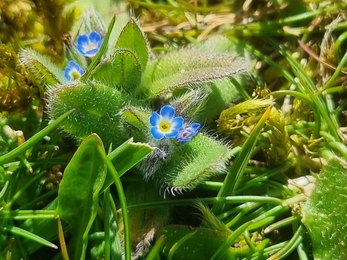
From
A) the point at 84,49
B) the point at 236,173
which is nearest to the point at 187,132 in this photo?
the point at 236,173

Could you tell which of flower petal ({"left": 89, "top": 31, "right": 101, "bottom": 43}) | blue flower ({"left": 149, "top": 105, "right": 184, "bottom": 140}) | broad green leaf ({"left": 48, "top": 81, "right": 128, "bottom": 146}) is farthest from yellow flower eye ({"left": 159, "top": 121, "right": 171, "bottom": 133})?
flower petal ({"left": 89, "top": 31, "right": 101, "bottom": 43})

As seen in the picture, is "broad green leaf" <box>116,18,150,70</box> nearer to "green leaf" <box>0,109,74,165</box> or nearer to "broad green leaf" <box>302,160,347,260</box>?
"green leaf" <box>0,109,74,165</box>

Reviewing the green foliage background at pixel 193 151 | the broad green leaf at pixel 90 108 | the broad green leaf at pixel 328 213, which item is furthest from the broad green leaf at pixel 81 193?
the broad green leaf at pixel 328 213

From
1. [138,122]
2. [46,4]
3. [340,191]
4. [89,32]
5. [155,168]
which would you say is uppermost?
[46,4]

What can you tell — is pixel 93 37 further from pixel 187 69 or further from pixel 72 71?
pixel 187 69

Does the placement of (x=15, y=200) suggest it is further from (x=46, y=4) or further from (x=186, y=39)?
(x=186, y=39)

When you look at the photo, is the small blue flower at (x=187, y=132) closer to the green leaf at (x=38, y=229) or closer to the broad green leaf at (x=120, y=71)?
the broad green leaf at (x=120, y=71)

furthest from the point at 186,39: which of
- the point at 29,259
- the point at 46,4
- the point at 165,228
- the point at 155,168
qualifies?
the point at 29,259
